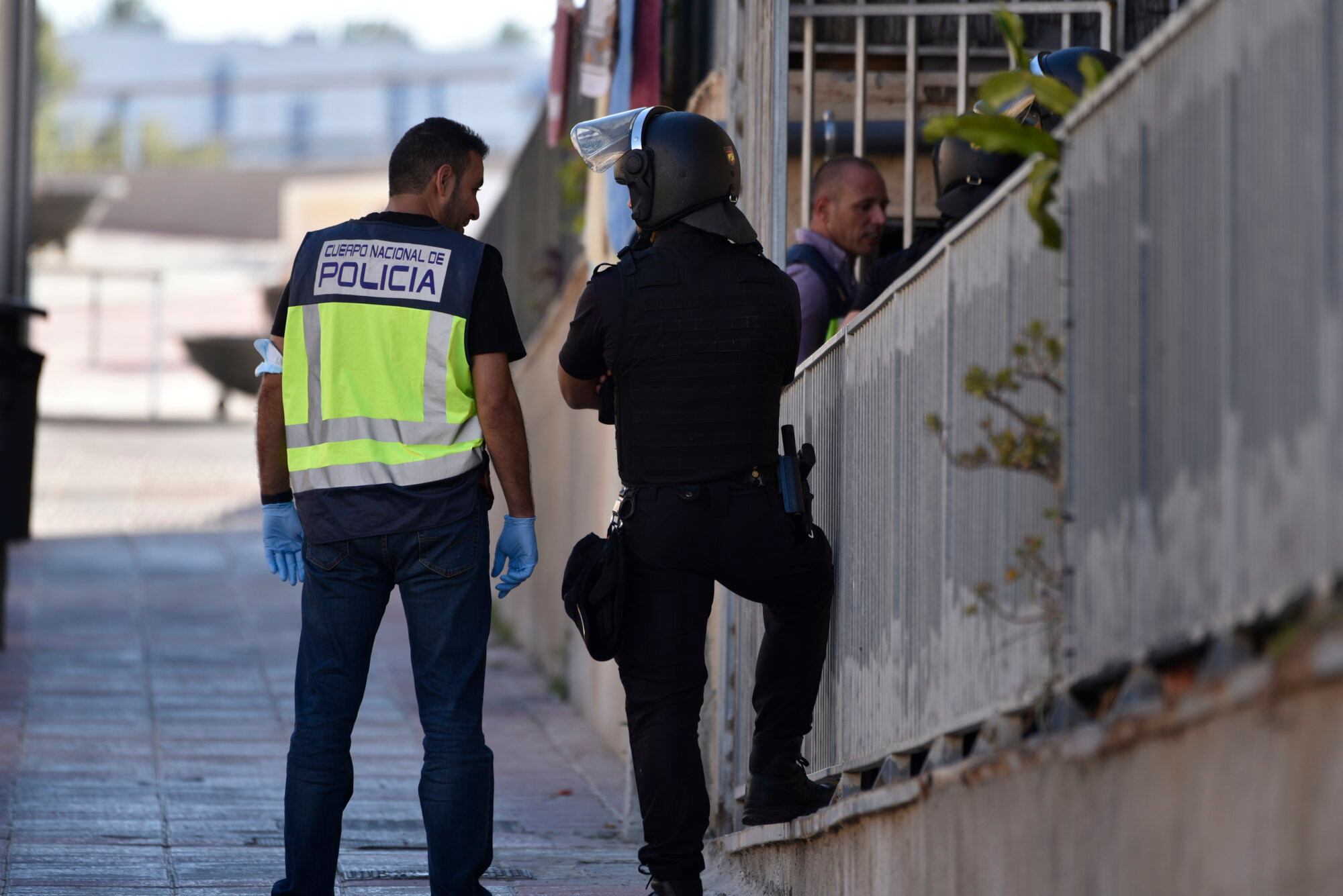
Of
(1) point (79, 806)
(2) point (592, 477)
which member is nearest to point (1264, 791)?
(1) point (79, 806)

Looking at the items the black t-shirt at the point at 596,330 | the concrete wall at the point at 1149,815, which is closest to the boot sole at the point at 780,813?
the concrete wall at the point at 1149,815

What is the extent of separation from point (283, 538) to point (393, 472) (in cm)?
46

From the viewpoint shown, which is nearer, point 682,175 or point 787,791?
point 682,175

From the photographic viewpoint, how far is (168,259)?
37.7 metres

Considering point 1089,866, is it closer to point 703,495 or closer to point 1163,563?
point 1163,563

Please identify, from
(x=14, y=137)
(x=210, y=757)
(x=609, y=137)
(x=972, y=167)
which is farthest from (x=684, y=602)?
(x=14, y=137)

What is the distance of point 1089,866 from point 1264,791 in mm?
550

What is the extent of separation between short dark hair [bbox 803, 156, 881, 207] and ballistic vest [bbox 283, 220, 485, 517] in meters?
1.66

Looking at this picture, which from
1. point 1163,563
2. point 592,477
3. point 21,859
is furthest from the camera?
point 592,477

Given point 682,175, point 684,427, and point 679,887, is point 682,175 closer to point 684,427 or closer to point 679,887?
point 684,427

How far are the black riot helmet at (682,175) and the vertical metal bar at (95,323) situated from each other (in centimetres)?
2032

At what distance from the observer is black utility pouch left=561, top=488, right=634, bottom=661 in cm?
409

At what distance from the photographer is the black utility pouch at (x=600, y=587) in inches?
161

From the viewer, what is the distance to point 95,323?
2703 cm
